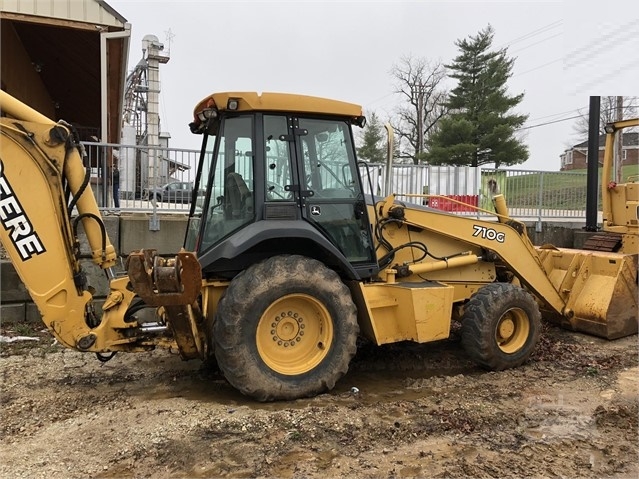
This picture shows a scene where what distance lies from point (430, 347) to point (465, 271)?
99cm

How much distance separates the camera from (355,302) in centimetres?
462

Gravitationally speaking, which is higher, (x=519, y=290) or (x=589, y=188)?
(x=589, y=188)

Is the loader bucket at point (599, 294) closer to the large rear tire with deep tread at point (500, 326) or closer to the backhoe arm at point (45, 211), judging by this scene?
the large rear tire with deep tread at point (500, 326)

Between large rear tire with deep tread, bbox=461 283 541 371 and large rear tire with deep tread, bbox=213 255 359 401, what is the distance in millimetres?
1356

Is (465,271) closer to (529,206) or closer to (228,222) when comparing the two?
(228,222)

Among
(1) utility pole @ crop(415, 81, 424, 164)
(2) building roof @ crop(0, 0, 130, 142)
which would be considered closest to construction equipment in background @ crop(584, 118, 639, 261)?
(2) building roof @ crop(0, 0, 130, 142)

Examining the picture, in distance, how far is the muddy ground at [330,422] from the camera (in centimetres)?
315

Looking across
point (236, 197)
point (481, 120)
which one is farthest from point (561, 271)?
point (481, 120)

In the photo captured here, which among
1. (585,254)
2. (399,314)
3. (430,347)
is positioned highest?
(585,254)

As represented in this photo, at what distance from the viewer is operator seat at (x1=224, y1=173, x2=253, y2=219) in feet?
14.1

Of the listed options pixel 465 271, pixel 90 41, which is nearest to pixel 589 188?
pixel 465 271

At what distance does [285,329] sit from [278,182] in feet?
4.03

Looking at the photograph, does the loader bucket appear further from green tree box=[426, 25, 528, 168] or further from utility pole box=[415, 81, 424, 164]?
utility pole box=[415, 81, 424, 164]

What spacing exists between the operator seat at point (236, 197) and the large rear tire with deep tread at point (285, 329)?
509 mm
